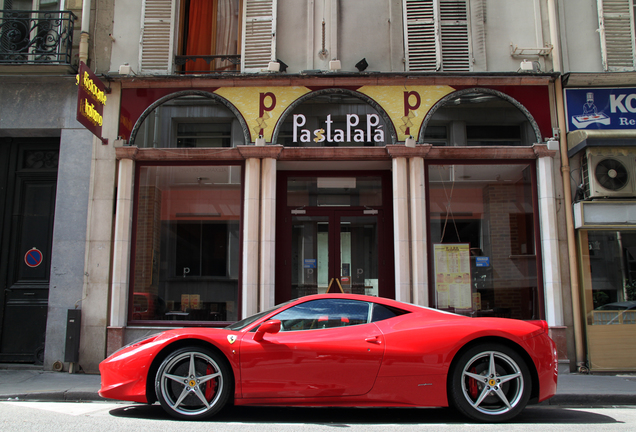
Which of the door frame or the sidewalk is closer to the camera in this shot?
the sidewalk

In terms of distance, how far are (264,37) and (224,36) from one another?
3.11 feet

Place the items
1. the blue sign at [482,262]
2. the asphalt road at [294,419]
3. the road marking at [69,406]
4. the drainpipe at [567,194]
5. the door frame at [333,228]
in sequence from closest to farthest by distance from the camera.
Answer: the asphalt road at [294,419], the road marking at [69,406], the drainpipe at [567,194], the blue sign at [482,262], the door frame at [333,228]

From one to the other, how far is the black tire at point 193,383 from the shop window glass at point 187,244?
13.4 feet

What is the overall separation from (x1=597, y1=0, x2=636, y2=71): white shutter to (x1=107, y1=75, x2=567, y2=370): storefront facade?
1291 millimetres

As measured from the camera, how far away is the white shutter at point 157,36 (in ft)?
31.3

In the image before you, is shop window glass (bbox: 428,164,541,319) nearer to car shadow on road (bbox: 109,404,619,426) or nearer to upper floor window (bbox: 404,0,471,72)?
upper floor window (bbox: 404,0,471,72)

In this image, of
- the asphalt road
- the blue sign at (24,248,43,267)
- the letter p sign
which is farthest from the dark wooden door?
the letter p sign

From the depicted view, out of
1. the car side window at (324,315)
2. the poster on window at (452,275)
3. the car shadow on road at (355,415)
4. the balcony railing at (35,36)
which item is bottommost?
the car shadow on road at (355,415)

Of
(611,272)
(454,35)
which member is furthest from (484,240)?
(454,35)

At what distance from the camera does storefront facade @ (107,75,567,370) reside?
8.91 metres

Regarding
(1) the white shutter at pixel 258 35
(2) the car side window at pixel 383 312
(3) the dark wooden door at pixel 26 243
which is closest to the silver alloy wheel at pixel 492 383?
(2) the car side window at pixel 383 312

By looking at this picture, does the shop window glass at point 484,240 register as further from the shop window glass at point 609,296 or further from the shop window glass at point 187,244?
the shop window glass at point 187,244

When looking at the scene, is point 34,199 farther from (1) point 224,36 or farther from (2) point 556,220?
(2) point 556,220

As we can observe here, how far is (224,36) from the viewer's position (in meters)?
9.98
